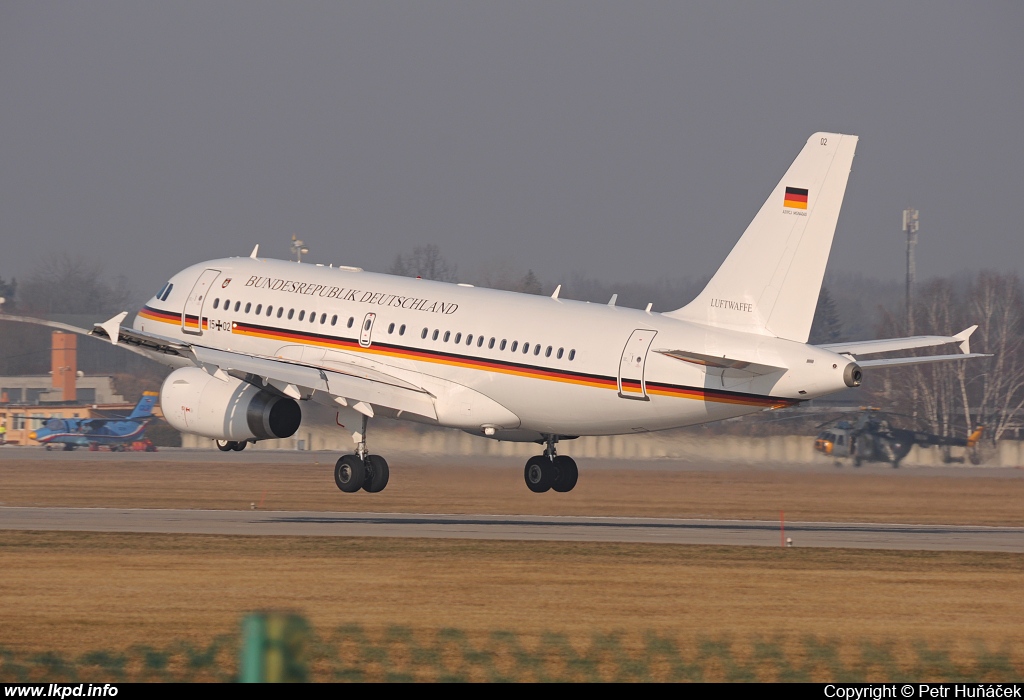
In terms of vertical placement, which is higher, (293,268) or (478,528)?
(293,268)

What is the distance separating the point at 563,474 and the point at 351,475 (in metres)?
6.84

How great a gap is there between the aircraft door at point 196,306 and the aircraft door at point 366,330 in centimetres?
653

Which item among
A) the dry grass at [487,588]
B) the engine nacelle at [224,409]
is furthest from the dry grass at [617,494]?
the dry grass at [487,588]

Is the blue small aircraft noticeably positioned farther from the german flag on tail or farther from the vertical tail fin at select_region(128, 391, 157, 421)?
the german flag on tail

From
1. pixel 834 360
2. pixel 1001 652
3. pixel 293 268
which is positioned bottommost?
pixel 1001 652

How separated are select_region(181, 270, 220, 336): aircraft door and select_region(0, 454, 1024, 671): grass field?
1003cm

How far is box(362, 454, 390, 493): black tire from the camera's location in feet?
144

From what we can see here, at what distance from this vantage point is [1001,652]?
21.6 metres

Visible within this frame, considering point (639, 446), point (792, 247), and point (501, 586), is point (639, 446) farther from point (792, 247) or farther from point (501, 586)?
point (501, 586)

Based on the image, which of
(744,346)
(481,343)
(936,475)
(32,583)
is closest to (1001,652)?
(744,346)

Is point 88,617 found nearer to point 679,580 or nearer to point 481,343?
point 679,580

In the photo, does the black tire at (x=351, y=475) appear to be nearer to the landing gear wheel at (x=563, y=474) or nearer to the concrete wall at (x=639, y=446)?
the concrete wall at (x=639, y=446)

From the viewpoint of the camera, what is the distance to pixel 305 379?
4238 cm

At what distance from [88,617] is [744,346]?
747 inches
